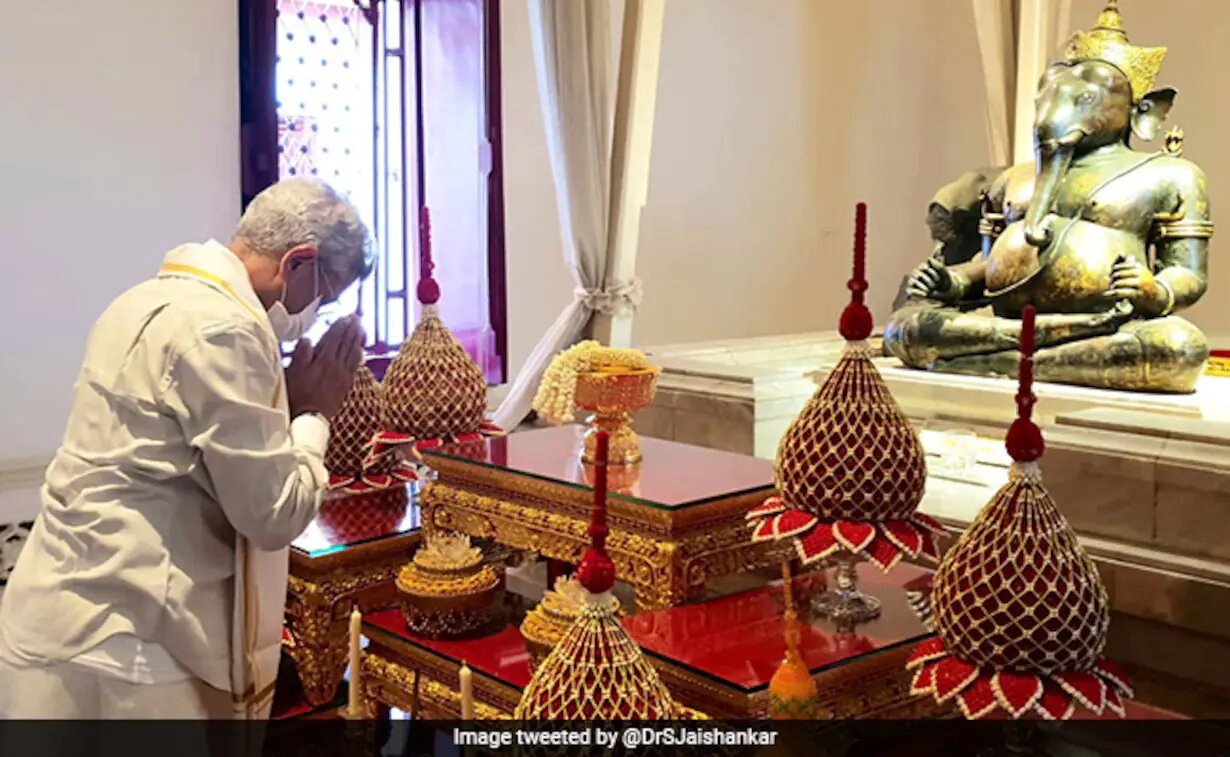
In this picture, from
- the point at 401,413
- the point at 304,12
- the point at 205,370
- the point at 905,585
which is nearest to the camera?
the point at 205,370

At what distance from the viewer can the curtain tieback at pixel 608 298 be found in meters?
4.42

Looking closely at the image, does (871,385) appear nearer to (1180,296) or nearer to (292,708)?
(292,708)

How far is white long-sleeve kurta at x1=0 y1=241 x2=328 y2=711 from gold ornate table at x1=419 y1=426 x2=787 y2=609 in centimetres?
61

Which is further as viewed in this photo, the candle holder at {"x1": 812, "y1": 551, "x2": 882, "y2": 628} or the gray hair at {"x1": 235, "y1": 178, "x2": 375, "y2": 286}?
the candle holder at {"x1": 812, "y1": 551, "x2": 882, "y2": 628}

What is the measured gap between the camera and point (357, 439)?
2.95 meters

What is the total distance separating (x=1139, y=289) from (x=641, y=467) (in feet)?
5.67

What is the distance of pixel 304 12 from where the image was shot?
15.0 ft

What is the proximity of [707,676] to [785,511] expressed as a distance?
11.8 inches

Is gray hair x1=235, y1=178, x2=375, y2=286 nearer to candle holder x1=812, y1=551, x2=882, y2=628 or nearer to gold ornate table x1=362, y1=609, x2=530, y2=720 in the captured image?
gold ornate table x1=362, y1=609, x2=530, y2=720

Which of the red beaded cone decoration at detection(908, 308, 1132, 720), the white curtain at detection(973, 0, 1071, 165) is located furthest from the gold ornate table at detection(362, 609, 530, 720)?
the white curtain at detection(973, 0, 1071, 165)

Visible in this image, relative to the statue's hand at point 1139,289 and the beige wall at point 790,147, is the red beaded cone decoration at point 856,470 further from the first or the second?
the beige wall at point 790,147

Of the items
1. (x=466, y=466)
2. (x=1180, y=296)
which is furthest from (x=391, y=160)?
(x=1180, y=296)

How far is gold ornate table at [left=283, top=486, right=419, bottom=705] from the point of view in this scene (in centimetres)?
253

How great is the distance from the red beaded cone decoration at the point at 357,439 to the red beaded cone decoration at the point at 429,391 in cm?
4
